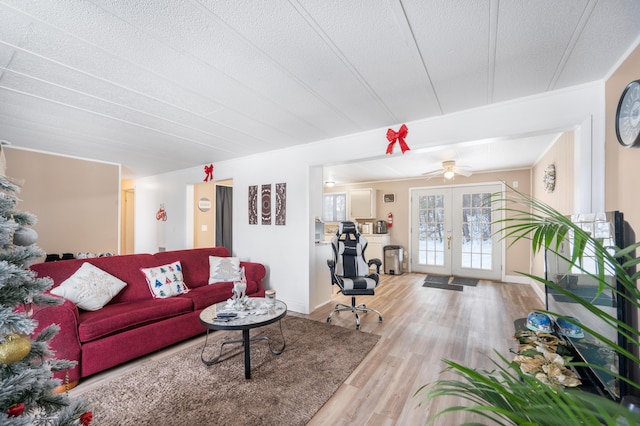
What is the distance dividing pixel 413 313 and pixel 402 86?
2.83 metres

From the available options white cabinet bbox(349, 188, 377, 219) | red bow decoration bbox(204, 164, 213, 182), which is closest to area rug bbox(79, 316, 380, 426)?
red bow decoration bbox(204, 164, 213, 182)

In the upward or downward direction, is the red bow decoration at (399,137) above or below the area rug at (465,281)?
above

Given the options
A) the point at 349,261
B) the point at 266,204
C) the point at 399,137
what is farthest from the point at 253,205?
the point at 399,137

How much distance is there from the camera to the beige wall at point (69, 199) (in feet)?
12.7

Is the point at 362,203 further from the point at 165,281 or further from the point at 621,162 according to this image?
Result: the point at 621,162

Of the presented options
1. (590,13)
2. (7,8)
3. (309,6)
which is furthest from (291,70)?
(590,13)

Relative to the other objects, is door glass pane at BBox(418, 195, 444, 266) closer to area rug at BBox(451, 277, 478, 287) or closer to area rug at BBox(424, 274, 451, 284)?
area rug at BBox(424, 274, 451, 284)

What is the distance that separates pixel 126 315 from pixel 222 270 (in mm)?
1305

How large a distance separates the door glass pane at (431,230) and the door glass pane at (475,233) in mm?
443

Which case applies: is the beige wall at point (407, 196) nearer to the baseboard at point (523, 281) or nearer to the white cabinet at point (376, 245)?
the baseboard at point (523, 281)

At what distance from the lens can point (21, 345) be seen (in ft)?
3.38

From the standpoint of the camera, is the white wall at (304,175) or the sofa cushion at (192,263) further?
the sofa cushion at (192,263)

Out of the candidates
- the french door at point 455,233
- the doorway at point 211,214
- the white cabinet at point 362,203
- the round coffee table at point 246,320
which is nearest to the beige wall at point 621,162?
the round coffee table at point 246,320

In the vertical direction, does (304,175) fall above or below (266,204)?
above
